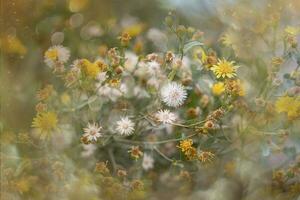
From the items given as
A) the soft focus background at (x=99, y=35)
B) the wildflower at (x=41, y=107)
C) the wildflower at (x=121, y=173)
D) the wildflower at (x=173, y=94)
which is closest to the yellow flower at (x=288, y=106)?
the soft focus background at (x=99, y=35)

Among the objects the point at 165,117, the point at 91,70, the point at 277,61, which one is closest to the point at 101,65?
the point at 91,70

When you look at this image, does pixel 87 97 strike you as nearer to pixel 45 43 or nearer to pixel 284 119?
pixel 45 43

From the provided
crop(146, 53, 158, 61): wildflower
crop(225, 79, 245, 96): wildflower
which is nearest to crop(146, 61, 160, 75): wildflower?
crop(146, 53, 158, 61): wildflower

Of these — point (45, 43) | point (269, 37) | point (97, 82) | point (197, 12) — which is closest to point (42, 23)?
point (45, 43)

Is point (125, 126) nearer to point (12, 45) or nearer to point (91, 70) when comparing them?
point (91, 70)

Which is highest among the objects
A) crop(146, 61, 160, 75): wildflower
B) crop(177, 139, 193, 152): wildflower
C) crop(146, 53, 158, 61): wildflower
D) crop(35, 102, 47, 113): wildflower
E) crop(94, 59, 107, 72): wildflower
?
crop(146, 53, 158, 61): wildflower

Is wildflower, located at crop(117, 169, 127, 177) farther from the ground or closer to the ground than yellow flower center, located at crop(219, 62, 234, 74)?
closer to the ground

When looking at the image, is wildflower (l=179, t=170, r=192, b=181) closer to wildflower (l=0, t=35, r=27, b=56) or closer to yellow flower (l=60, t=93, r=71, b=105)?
yellow flower (l=60, t=93, r=71, b=105)
